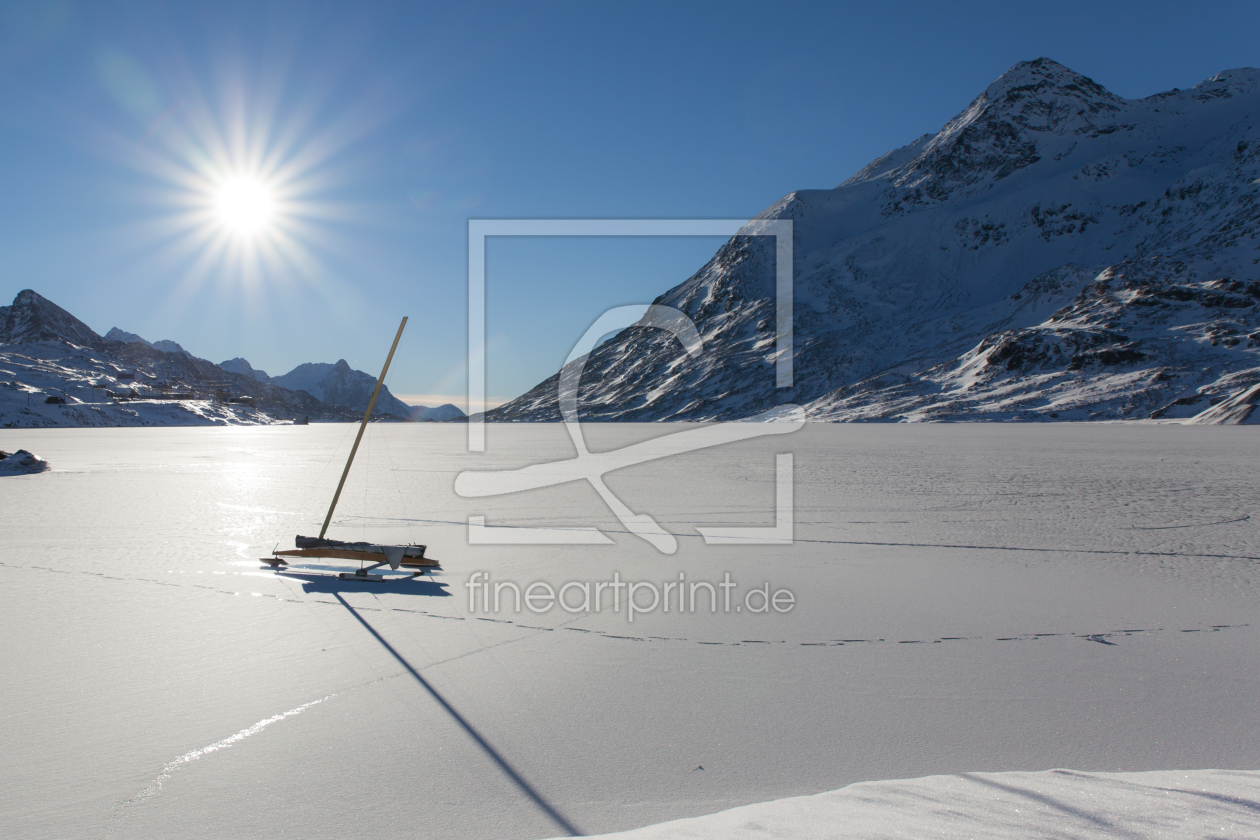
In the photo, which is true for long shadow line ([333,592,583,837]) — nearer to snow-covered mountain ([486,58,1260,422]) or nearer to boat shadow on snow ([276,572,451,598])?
boat shadow on snow ([276,572,451,598])

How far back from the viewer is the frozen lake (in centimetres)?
437

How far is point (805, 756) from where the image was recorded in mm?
4781

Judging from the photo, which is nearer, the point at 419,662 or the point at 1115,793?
the point at 1115,793

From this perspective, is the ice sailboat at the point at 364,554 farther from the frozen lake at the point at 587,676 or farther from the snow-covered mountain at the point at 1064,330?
the snow-covered mountain at the point at 1064,330

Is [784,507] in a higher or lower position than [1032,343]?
lower

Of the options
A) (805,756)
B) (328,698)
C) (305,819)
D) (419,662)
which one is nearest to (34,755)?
(328,698)

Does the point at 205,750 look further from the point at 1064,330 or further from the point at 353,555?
the point at 1064,330

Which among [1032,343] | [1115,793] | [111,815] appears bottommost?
[111,815]

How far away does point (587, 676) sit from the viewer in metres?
6.27

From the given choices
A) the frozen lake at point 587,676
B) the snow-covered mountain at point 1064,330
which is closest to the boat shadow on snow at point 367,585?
the frozen lake at point 587,676

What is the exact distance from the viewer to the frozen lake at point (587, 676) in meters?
4.37

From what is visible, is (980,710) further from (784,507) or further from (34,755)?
(784,507)

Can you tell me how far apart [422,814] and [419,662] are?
2689 millimetres
